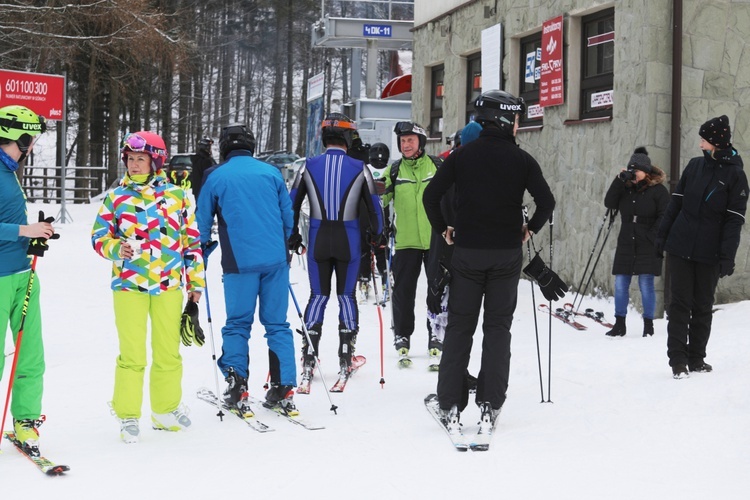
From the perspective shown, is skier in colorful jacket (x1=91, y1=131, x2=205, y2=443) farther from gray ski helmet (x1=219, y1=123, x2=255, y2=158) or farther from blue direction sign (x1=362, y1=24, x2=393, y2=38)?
blue direction sign (x1=362, y1=24, x2=393, y2=38)

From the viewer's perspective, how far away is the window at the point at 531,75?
13250 mm

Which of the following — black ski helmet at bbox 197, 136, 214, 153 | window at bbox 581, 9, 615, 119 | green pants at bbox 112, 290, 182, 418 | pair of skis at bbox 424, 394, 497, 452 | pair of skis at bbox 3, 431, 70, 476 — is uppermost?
window at bbox 581, 9, 615, 119

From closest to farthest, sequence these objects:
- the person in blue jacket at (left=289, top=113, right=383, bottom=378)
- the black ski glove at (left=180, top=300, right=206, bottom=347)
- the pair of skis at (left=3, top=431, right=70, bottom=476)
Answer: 1. the pair of skis at (left=3, top=431, right=70, bottom=476)
2. the black ski glove at (left=180, top=300, right=206, bottom=347)
3. the person in blue jacket at (left=289, top=113, right=383, bottom=378)

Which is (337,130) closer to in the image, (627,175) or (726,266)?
(726,266)

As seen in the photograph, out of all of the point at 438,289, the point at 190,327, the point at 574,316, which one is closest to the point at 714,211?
the point at 438,289

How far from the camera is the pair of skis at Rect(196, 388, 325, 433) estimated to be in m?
5.95

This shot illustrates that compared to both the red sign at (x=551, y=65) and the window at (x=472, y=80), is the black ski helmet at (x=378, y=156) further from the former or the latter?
the window at (x=472, y=80)

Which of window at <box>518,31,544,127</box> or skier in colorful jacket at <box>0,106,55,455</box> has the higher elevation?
window at <box>518,31,544,127</box>

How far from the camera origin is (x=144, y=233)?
18.2 ft

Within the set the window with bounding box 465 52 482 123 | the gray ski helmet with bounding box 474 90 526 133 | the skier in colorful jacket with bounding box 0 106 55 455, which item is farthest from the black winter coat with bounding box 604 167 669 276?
the window with bounding box 465 52 482 123

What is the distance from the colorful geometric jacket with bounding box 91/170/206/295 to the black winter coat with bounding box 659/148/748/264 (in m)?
3.50

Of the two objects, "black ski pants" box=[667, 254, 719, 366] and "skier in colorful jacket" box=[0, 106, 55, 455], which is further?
"black ski pants" box=[667, 254, 719, 366]

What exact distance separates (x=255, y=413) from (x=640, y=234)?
4.60m

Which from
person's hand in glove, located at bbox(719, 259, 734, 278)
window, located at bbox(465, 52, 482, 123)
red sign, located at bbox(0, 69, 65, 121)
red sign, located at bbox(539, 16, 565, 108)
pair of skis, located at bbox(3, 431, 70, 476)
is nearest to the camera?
pair of skis, located at bbox(3, 431, 70, 476)
